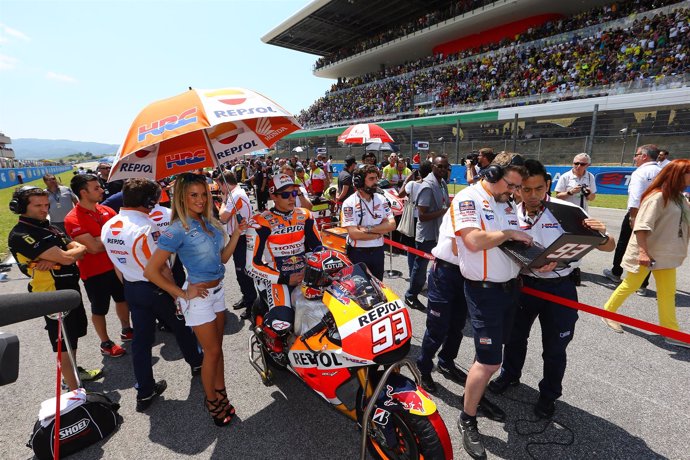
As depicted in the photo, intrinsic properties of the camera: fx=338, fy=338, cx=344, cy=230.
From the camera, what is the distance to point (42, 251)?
9.68ft

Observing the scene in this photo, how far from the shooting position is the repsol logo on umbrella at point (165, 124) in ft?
7.90

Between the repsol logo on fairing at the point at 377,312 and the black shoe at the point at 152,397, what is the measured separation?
2394mm

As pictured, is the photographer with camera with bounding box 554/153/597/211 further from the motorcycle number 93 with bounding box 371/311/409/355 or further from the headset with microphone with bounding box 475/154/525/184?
the motorcycle number 93 with bounding box 371/311/409/355

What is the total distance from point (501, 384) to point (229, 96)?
3.57 meters

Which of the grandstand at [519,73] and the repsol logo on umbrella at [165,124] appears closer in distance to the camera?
the repsol logo on umbrella at [165,124]

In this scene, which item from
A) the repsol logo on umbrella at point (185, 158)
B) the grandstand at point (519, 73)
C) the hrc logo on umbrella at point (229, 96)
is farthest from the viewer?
the grandstand at point (519, 73)

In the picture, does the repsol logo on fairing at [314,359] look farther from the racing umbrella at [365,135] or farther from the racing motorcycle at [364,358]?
the racing umbrella at [365,135]

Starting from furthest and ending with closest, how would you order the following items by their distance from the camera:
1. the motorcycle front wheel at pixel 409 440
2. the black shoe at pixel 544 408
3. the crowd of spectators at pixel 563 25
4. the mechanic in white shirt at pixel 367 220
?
the crowd of spectators at pixel 563 25 → the mechanic in white shirt at pixel 367 220 → the black shoe at pixel 544 408 → the motorcycle front wheel at pixel 409 440

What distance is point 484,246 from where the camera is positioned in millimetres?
2340

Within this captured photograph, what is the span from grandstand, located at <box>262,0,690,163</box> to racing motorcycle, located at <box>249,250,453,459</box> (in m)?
18.7

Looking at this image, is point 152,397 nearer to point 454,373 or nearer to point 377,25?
point 454,373

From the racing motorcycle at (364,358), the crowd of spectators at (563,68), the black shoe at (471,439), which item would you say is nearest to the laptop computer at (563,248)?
the racing motorcycle at (364,358)

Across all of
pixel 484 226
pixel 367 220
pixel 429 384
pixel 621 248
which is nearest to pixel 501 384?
pixel 429 384

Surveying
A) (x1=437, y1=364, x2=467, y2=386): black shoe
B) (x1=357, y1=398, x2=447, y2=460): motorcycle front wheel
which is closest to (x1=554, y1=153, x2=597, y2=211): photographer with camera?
(x1=437, y1=364, x2=467, y2=386): black shoe
